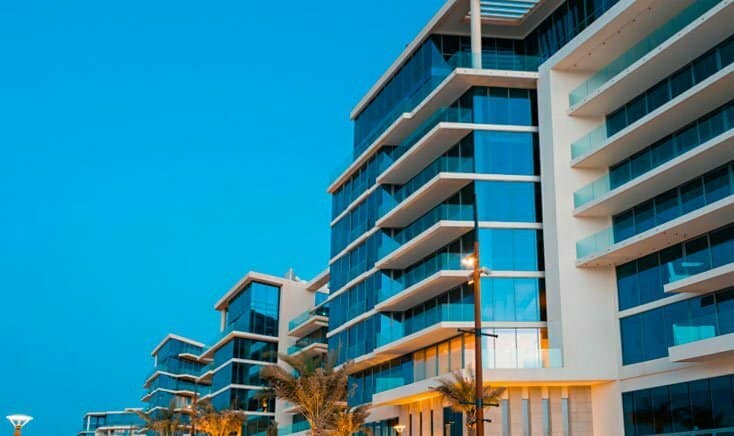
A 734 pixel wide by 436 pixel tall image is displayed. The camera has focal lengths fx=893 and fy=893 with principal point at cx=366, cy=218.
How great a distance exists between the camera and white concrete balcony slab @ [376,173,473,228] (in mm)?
45444

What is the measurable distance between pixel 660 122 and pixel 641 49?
3.73 metres

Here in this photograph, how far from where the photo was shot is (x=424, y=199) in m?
48.8

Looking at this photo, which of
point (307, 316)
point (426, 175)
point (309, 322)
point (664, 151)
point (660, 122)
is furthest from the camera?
point (307, 316)

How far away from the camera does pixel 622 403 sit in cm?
3809

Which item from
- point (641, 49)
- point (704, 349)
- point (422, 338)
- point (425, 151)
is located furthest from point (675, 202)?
point (425, 151)

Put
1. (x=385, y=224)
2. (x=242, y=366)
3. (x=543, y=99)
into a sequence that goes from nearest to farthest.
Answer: (x=543, y=99)
(x=385, y=224)
(x=242, y=366)

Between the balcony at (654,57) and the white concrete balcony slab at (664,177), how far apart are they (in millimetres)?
4173

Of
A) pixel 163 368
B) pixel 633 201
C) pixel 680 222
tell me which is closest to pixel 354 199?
pixel 633 201

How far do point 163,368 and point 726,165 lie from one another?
98363 millimetres

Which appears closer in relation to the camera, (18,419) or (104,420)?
(18,419)

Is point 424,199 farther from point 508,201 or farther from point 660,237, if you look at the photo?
point 660,237

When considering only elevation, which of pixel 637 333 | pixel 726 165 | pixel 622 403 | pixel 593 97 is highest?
pixel 593 97

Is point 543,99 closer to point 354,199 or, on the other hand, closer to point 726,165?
point 726,165

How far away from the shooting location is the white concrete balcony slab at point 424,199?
45.4 metres
